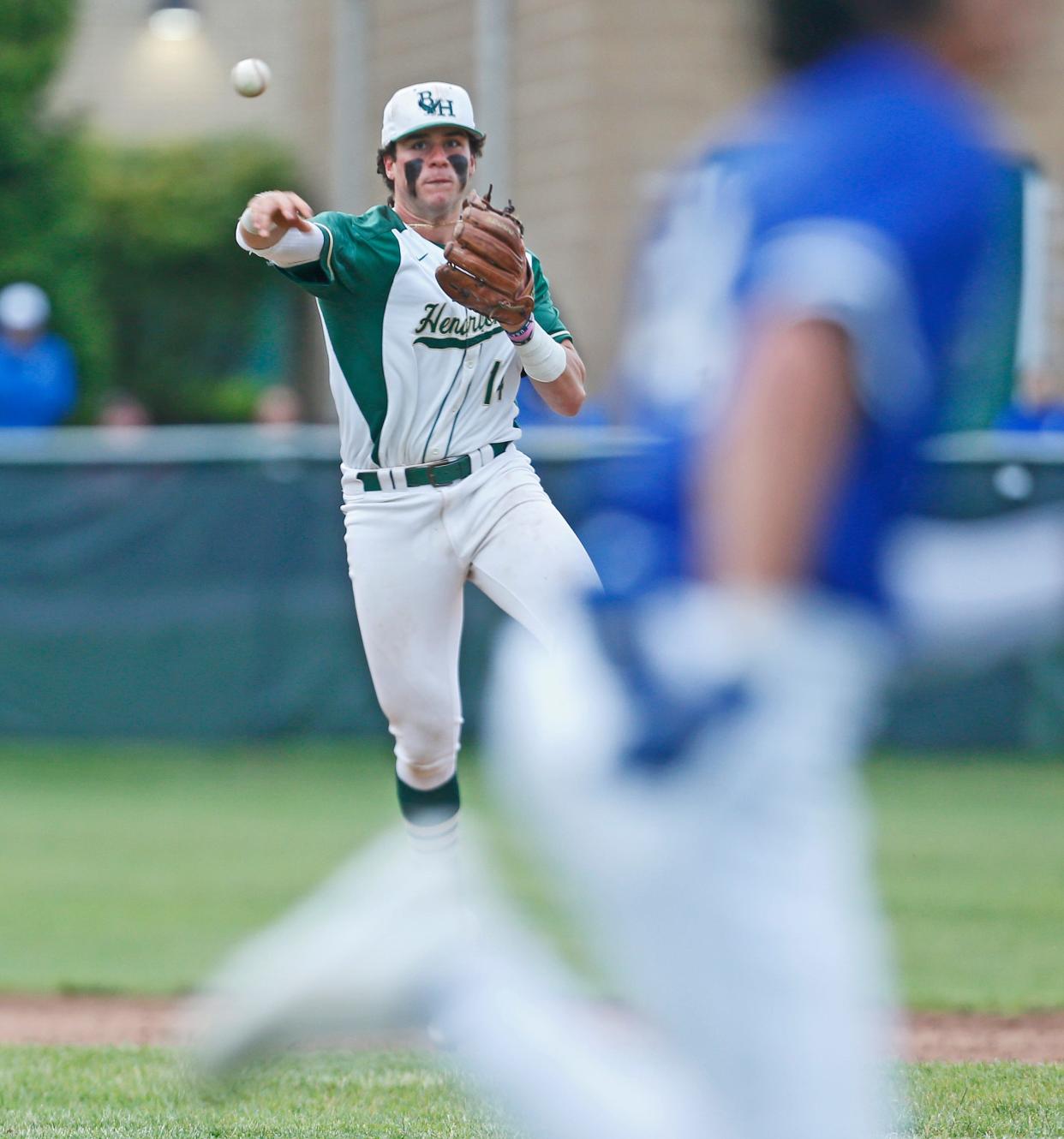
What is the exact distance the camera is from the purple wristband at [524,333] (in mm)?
4711

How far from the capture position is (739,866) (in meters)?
2.25

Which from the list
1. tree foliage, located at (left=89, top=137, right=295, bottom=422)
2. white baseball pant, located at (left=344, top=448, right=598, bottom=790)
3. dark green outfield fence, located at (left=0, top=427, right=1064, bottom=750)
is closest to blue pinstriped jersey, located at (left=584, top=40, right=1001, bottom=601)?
white baseball pant, located at (left=344, top=448, right=598, bottom=790)

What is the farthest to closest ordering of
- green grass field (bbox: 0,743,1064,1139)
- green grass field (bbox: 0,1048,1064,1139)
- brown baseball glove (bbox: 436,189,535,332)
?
green grass field (bbox: 0,743,1064,1139) → green grass field (bbox: 0,1048,1064,1139) → brown baseball glove (bbox: 436,189,535,332)

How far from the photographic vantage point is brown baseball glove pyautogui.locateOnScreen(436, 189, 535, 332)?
4.34 m

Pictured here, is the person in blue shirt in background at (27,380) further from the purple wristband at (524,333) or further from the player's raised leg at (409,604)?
the purple wristband at (524,333)

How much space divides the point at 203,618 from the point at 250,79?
6662 mm

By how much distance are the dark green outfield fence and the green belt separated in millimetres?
6218

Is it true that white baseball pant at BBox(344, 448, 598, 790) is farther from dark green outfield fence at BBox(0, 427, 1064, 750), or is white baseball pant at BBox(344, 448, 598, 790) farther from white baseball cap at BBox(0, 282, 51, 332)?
white baseball cap at BBox(0, 282, 51, 332)

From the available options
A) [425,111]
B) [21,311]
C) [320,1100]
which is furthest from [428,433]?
[21,311]

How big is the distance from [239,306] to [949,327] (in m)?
25.7

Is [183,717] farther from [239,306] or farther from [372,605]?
[239,306]

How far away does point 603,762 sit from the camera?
89.8 inches

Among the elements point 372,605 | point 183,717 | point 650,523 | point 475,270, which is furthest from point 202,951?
point 650,523

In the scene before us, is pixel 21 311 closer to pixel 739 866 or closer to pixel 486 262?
pixel 486 262
